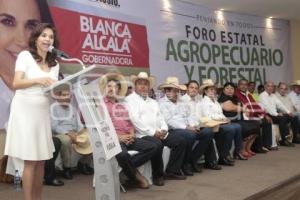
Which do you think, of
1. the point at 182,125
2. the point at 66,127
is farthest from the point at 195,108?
the point at 66,127

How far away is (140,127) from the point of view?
4.35 meters

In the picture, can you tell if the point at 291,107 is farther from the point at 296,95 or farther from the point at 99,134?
the point at 99,134

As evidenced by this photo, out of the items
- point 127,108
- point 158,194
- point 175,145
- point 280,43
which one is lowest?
point 158,194

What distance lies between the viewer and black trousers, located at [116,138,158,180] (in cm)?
392

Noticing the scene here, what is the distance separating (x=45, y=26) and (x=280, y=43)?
7.52 m

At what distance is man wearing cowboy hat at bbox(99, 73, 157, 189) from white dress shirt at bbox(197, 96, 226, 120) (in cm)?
137

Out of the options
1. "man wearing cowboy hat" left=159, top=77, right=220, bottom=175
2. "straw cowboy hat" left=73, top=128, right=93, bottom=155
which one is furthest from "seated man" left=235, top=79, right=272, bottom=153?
"straw cowboy hat" left=73, top=128, right=93, bottom=155

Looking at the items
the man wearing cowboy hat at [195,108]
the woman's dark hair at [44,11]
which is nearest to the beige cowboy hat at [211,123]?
the man wearing cowboy hat at [195,108]

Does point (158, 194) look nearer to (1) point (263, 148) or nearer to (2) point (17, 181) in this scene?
(2) point (17, 181)

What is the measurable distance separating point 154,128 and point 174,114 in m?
0.51

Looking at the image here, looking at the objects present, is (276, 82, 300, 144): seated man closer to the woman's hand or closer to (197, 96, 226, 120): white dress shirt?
(197, 96, 226, 120): white dress shirt

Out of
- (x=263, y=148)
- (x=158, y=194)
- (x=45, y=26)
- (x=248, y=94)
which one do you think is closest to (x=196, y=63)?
(x=248, y=94)

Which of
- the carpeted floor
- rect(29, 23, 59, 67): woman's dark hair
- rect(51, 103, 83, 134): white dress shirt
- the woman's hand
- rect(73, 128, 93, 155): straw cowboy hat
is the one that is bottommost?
the carpeted floor

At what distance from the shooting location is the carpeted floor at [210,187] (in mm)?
3758
